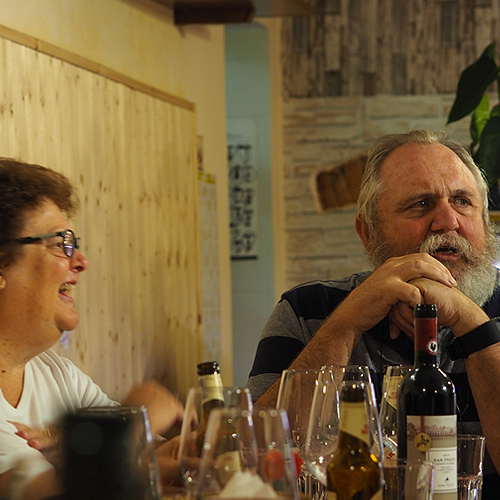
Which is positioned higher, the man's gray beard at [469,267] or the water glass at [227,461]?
the man's gray beard at [469,267]

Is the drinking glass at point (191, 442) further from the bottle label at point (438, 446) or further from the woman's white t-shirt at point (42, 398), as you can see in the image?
the woman's white t-shirt at point (42, 398)

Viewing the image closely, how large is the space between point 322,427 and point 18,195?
116 cm

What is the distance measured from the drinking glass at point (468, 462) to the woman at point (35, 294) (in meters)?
0.76

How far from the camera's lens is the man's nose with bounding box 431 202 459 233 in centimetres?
213

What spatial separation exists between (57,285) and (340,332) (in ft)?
2.48

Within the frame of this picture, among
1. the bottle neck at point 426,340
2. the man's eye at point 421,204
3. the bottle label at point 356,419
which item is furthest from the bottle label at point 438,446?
the man's eye at point 421,204

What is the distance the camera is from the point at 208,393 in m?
1.08

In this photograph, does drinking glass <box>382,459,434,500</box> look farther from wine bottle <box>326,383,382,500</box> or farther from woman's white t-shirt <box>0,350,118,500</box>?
woman's white t-shirt <box>0,350,118,500</box>

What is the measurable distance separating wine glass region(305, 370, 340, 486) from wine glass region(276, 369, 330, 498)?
0.07m

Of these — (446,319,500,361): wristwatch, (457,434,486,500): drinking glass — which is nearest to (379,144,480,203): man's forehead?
(446,319,500,361): wristwatch

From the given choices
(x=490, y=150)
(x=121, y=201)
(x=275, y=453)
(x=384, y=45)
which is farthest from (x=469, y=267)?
(x=384, y=45)

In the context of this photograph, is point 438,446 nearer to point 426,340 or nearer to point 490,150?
point 426,340

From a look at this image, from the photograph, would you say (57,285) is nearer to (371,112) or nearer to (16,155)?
(16,155)

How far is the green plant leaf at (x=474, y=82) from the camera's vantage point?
378cm
